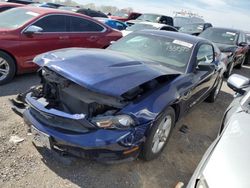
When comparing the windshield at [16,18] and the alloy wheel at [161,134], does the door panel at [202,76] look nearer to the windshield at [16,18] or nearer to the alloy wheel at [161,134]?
the alloy wheel at [161,134]

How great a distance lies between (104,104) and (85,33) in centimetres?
412

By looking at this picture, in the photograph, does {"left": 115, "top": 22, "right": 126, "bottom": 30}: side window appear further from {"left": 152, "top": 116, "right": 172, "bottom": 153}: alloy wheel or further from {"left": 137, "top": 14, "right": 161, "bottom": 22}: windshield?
{"left": 152, "top": 116, "right": 172, "bottom": 153}: alloy wheel

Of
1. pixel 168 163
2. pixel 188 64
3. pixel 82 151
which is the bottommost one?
pixel 168 163

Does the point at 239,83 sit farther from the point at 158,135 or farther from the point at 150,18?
the point at 150,18

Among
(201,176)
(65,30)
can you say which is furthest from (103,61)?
(65,30)

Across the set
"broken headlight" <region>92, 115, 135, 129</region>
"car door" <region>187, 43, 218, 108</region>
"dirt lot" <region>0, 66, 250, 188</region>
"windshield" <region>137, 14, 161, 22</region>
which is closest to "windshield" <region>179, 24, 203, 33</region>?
"windshield" <region>137, 14, 161, 22</region>

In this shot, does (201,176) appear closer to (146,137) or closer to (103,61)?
(146,137)

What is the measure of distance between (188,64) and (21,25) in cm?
349

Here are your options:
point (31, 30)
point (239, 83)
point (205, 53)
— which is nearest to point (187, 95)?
point (239, 83)

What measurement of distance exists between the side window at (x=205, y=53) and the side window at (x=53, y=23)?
127 inches

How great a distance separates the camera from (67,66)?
2973 millimetres

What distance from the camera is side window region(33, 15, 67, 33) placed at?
18.9 feet

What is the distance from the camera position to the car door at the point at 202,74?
159 inches

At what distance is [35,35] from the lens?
554 centimetres
